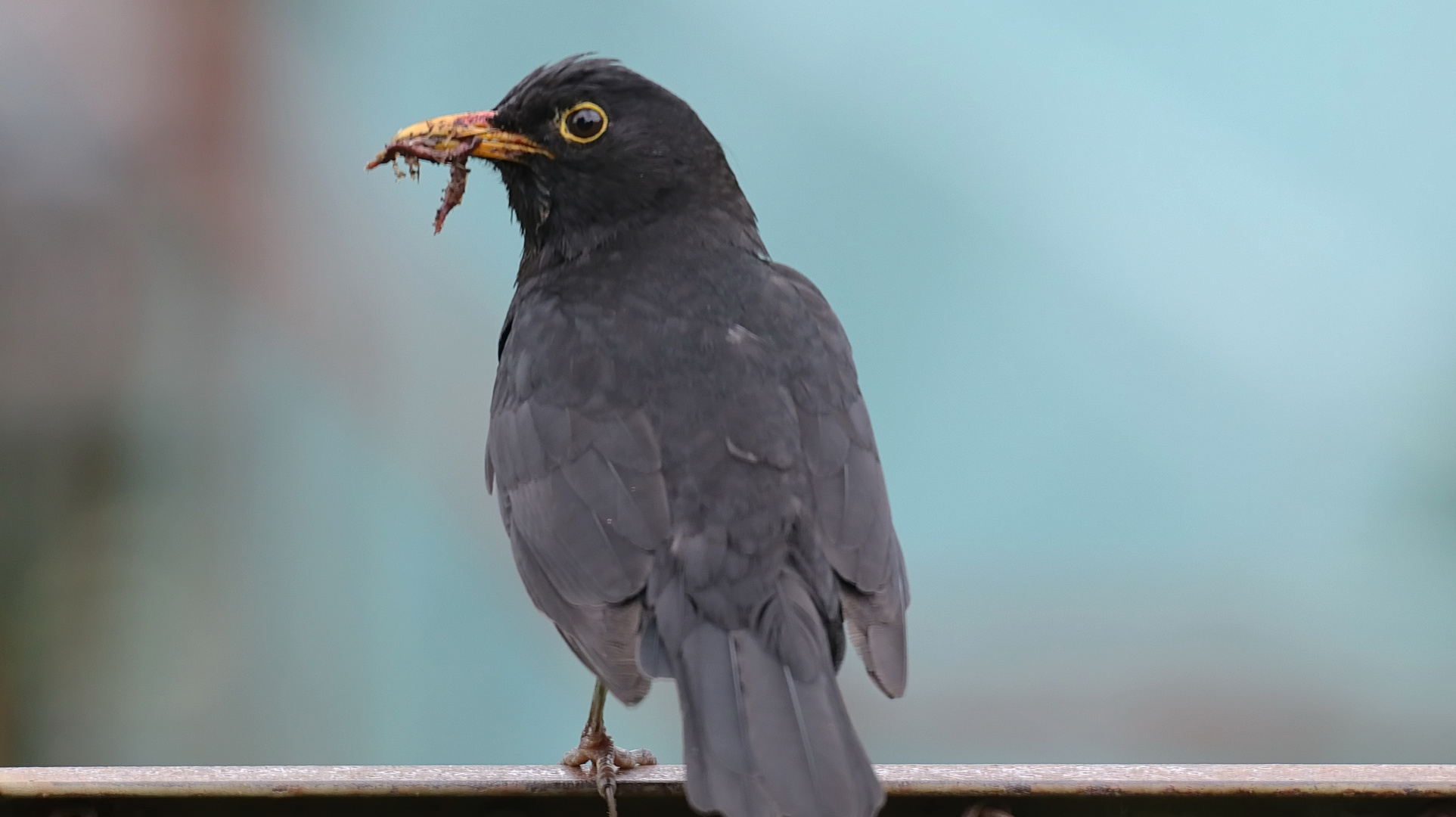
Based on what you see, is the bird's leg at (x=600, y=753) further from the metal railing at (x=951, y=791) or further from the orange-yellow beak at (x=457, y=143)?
the orange-yellow beak at (x=457, y=143)

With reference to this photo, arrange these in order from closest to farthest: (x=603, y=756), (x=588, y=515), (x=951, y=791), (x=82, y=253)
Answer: (x=951, y=791)
(x=588, y=515)
(x=603, y=756)
(x=82, y=253)

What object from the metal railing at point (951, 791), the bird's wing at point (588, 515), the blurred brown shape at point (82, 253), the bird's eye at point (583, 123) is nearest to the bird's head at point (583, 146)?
the bird's eye at point (583, 123)

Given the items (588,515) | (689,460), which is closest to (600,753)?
(588,515)

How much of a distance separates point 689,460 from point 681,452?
0.08 ft

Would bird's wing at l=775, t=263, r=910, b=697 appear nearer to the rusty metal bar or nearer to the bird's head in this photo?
the rusty metal bar

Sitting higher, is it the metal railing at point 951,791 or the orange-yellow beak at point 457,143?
the orange-yellow beak at point 457,143

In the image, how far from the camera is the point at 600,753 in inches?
115

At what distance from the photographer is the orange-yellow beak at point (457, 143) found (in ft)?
11.2

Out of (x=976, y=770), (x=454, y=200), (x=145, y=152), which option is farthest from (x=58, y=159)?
(x=976, y=770)

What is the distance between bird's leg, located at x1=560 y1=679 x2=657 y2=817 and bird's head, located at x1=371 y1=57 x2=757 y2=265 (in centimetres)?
96

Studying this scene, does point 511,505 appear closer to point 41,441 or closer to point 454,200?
point 454,200

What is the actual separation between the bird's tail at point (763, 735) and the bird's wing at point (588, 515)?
0.12m

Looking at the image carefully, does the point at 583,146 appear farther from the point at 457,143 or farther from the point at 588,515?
the point at 588,515

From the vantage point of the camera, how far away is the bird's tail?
225 centimetres
